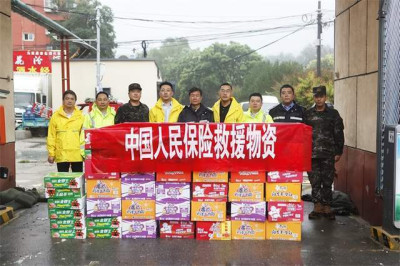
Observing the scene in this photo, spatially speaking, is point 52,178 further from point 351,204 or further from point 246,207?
point 351,204

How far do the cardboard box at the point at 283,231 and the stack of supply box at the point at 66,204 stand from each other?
7.55 ft

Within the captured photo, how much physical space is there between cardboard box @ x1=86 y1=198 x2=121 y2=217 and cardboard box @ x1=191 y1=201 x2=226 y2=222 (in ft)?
3.13

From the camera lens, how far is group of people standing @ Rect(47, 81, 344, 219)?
6469mm

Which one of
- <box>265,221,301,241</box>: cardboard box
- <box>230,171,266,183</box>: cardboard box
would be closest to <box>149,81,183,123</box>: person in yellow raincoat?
<box>230,171,266,183</box>: cardboard box

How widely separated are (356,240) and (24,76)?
24.8m

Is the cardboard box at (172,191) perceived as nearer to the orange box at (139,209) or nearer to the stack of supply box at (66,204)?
the orange box at (139,209)

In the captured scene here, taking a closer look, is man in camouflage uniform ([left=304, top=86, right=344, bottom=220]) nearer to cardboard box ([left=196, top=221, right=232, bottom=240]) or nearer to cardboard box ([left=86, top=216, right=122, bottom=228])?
cardboard box ([left=196, top=221, right=232, bottom=240])

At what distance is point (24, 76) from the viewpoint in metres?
26.8

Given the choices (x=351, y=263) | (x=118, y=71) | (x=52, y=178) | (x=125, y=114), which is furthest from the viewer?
(x=118, y=71)

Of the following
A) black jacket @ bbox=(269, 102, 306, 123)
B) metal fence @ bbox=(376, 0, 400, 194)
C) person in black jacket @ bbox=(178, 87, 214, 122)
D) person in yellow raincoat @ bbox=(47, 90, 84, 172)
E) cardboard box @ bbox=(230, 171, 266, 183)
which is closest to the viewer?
metal fence @ bbox=(376, 0, 400, 194)

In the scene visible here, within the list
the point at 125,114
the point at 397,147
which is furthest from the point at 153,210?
the point at 397,147

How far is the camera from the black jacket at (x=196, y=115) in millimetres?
6262

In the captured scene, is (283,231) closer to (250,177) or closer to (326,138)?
(250,177)

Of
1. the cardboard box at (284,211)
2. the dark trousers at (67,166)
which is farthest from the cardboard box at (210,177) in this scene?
the dark trousers at (67,166)
